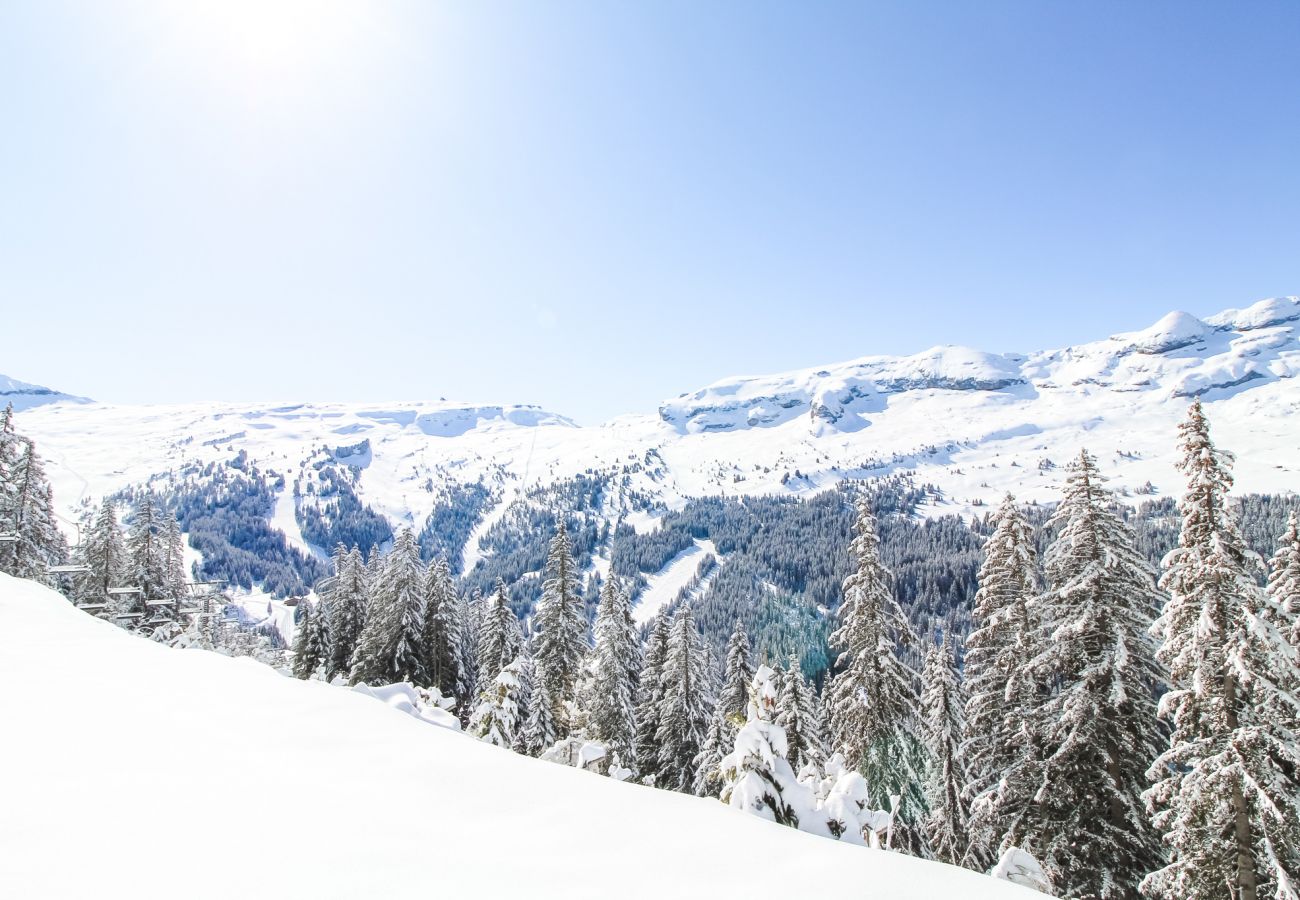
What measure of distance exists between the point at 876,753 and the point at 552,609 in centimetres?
1764

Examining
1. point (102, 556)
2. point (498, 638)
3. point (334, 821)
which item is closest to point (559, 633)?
point (498, 638)

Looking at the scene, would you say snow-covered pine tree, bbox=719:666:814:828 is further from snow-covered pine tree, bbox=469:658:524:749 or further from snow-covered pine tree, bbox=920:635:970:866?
snow-covered pine tree, bbox=920:635:970:866

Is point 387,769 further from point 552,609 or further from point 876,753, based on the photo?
point 552,609

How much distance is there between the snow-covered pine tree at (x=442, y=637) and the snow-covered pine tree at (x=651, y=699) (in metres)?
10.4

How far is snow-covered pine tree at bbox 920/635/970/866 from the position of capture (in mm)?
21422

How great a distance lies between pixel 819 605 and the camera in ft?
580

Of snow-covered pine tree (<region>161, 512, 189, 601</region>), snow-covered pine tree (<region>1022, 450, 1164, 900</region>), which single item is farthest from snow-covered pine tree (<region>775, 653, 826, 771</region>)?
snow-covered pine tree (<region>161, 512, 189, 601</region>)

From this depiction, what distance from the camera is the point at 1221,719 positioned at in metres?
12.4

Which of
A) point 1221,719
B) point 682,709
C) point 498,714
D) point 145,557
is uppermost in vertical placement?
point 1221,719

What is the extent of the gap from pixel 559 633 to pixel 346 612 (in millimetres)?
16496

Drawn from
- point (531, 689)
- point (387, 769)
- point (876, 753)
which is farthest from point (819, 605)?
point (387, 769)

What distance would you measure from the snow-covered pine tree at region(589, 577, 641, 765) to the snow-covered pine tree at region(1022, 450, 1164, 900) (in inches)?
735

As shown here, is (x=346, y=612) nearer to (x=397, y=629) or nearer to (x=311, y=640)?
(x=311, y=640)

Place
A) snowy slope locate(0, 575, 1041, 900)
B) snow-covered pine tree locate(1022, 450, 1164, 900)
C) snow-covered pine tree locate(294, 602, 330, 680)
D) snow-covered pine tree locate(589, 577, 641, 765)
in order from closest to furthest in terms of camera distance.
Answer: snowy slope locate(0, 575, 1041, 900) < snow-covered pine tree locate(1022, 450, 1164, 900) < snow-covered pine tree locate(589, 577, 641, 765) < snow-covered pine tree locate(294, 602, 330, 680)
